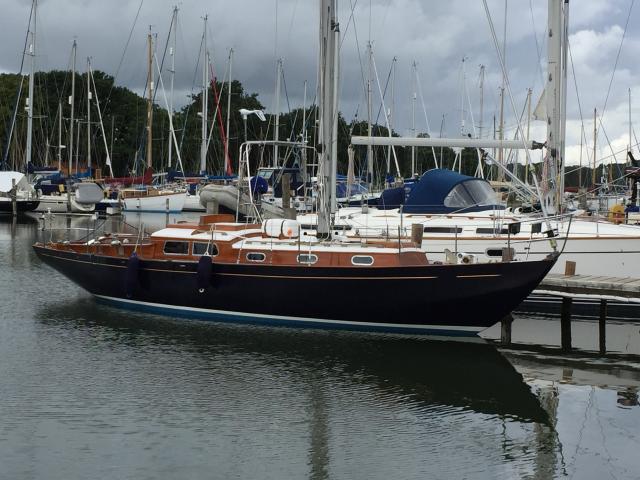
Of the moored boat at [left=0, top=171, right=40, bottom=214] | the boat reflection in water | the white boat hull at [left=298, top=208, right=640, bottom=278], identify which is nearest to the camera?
the boat reflection in water

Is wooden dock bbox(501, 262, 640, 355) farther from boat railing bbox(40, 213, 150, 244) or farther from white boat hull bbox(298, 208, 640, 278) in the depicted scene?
boat railing bbox(40, 213, 150, 244)

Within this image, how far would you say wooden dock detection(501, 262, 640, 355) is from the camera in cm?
Answer: 2067

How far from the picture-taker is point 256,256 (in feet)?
71.5

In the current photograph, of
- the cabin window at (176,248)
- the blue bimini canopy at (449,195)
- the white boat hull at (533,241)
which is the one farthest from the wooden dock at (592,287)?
the cabin window at (176,248)

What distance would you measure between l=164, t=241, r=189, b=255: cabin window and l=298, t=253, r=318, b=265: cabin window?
3.47 m

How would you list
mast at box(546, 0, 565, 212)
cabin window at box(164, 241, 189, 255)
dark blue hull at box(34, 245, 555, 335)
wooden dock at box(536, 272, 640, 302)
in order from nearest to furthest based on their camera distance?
dark blue hull at box(34, 245, 555, 335), wooden dock at box(536, 272, 640, 302), cabin window at box(164, 241, 189, 255), mast at box(546, 0, 565, 212)

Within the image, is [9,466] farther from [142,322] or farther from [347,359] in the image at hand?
[142,322]

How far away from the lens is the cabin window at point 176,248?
22859 millimetres

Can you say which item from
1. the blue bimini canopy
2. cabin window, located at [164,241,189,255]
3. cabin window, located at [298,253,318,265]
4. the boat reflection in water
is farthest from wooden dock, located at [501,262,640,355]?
cabin window, located at [164,241,189,255]

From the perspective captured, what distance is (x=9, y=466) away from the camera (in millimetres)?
12695

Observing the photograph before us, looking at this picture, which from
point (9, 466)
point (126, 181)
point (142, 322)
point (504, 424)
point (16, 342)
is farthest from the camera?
point (126, 181)

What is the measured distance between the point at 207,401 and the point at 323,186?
7.64 m

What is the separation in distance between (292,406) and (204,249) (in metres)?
7.71

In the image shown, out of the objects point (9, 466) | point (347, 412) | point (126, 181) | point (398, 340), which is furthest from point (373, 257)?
point (126, 181)
